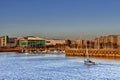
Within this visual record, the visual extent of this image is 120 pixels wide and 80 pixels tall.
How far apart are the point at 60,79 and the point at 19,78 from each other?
25.1ft

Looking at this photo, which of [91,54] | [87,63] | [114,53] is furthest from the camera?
[91,54]

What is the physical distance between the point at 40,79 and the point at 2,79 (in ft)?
21.8

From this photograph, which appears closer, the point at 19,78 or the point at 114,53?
the point at 19,78

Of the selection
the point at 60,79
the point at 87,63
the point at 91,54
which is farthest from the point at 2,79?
the point at 91,54

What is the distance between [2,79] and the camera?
70.1 metres

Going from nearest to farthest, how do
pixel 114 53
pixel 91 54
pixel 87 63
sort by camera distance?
pixel 87 63, pixel 114 53, pixel 91 54

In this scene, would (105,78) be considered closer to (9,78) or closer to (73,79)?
(73,79)

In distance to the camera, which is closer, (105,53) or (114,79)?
(114,79)

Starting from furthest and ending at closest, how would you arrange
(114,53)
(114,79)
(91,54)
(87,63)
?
(91,54), (114,53), (87,63), (114,79)

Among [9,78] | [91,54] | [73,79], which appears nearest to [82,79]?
[73,79]

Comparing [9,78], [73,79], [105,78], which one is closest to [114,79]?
[105,78]

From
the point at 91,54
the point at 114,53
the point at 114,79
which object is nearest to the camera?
the point at 114,79

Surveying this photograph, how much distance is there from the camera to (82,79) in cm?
7038

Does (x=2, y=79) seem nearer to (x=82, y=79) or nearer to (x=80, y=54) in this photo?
(x=82, y=79)
